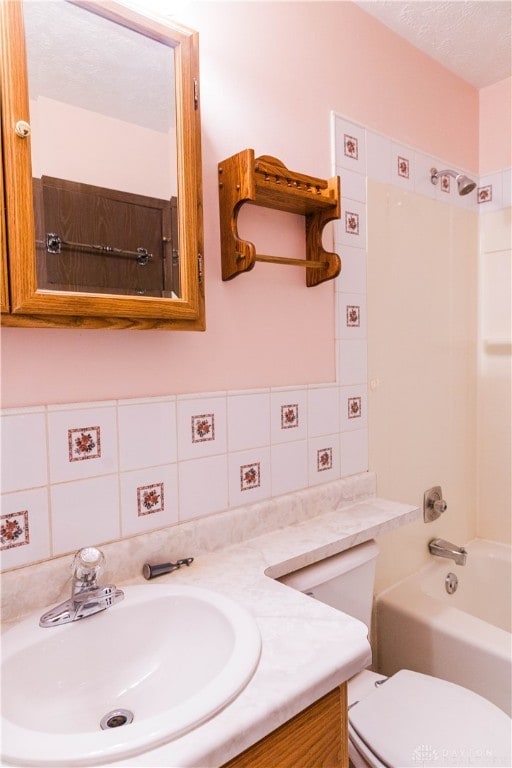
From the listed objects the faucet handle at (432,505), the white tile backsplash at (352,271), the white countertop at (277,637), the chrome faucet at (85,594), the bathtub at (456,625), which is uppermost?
the white tile backsplash at (352,271)

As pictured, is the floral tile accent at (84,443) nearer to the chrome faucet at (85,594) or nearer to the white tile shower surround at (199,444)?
the white tile shower surround at (199,444)

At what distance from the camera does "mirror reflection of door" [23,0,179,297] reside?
35.9 inches

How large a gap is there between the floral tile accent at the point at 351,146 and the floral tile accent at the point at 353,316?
1.50ft

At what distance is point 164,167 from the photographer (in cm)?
108

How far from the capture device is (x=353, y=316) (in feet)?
5.24

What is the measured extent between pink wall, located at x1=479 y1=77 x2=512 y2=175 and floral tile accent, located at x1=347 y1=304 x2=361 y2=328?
3.24ft

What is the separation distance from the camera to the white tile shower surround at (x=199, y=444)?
97 centimetres

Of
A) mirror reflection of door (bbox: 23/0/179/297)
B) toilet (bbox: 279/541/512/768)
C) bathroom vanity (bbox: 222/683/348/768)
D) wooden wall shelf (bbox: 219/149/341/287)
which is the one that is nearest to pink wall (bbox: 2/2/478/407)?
wooden wall shelf (bbox: 219/149/341/287)

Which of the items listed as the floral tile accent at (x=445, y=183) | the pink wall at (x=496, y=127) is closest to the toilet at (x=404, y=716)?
the floral tile accent at (x=445, y=183)

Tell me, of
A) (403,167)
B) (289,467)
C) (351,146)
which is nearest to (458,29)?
(403,167)

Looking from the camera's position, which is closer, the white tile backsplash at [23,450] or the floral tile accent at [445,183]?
the white tile backsplash at [23,450]

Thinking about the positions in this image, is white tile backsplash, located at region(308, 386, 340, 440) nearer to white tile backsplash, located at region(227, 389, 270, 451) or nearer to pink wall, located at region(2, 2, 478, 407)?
pink wall, located at region(2, 2, 478, 407)

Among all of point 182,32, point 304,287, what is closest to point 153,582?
point 304,287

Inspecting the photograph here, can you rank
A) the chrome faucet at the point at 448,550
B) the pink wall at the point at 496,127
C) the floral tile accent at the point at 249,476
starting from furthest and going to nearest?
the pink wall at the point at 496,127, the chrome faucet at the point at 448,550, the floral tile accent at the point at 249,476
